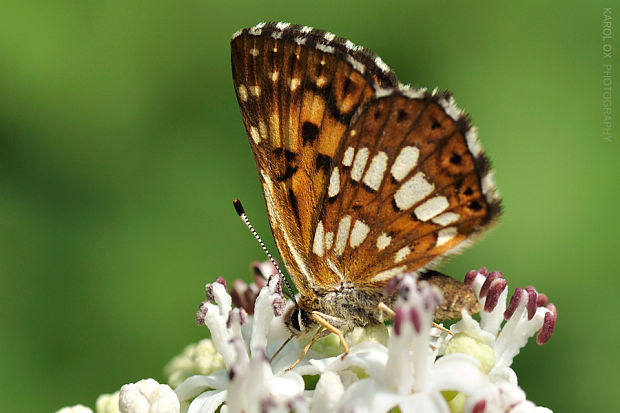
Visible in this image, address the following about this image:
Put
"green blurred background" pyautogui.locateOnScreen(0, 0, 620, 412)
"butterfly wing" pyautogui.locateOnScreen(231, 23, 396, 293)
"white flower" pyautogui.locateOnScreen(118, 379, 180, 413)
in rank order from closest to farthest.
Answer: "white flower" pyautogui.locateOnScreen(118, 379, 180, 413) → "butterfly wing" pyautogui.locateOnScreen(231, 23, 396, 293) → "green blurred background" pyautogui.locateOnScreen(0, 0, 620, 412)

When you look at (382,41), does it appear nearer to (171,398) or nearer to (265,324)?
(265,324)

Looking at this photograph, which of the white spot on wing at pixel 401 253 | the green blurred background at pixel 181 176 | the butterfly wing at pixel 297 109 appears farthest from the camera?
the green blurred background at pixel 181 176

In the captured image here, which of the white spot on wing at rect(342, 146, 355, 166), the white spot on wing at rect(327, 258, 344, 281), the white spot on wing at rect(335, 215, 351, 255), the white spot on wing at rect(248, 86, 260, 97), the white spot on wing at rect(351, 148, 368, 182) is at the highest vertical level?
the white spot on wing at rect(248, 86, 260, 97)

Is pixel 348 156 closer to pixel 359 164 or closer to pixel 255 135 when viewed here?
pixel 359 164

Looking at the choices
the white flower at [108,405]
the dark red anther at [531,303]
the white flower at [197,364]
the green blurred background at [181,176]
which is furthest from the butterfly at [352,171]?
the green blurred background at [181,176]

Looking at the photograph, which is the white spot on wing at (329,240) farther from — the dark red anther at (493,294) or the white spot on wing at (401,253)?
the dark red anther at (493,294)

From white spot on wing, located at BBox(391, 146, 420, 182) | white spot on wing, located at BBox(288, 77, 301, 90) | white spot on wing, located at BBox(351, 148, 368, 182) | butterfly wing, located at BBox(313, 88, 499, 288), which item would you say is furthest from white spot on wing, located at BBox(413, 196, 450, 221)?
white spot on wing, located at BBox(288, 77, 301, 90)

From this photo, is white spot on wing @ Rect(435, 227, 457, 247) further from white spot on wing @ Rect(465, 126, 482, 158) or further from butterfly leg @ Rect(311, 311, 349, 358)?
butterfly leg @ Rect(311, 311, 349, 358)

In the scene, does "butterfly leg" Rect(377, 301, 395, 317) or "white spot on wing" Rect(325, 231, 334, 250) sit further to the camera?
"white spot on wing" Rect(325, 231, 334, 250)
